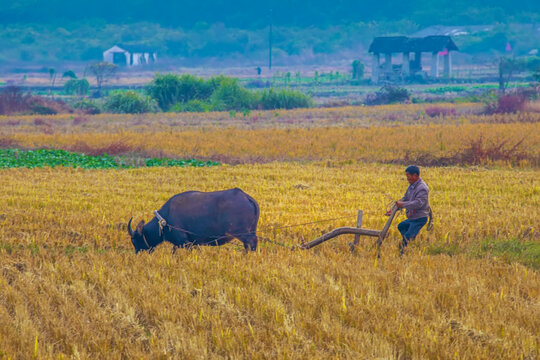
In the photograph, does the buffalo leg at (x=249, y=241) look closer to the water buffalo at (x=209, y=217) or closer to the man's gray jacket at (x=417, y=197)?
the water buffalo at (x=209, y=217)

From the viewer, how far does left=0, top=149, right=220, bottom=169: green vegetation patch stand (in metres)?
19.0

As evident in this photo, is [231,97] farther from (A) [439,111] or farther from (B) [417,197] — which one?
(B) [417,197]

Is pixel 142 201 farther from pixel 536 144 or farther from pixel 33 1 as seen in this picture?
pixel 33 1

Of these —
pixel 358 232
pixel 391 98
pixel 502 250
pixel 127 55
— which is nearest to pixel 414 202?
pixel 358 232

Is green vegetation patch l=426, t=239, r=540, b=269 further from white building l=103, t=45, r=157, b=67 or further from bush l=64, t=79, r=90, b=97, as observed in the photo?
white building l=103, t=45, r=157, b=67

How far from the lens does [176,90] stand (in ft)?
155

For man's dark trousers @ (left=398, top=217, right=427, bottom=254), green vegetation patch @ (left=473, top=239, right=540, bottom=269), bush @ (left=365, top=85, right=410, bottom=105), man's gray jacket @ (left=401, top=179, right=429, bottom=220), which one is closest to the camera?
man's gray jacket @ (left=401, top=179, right=429, bottom=220)

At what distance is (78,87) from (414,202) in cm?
5584

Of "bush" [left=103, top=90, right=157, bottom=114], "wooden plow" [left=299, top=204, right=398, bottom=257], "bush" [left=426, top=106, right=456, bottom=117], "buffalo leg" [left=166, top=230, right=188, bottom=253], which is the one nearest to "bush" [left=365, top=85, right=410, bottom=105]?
"bush" [left=426, top=106, right=456, bottom=117]

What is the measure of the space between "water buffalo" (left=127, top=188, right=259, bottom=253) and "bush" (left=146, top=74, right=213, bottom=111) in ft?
128

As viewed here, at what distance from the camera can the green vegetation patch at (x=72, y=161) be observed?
1900 centimetres

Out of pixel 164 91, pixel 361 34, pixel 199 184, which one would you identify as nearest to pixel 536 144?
pixel 199 184

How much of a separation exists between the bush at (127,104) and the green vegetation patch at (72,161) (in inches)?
839

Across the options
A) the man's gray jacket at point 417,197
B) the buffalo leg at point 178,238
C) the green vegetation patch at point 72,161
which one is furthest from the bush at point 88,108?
the man's gray jacket at point 417,197
